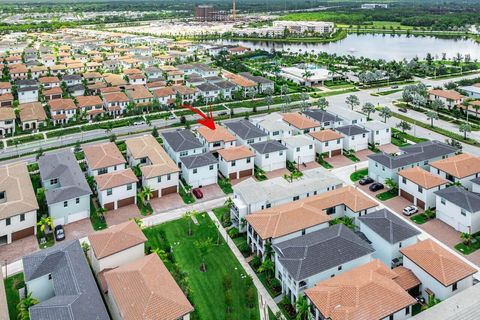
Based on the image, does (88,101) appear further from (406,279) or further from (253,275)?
(406,279)

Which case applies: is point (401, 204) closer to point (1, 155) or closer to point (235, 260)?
point (235, 260)

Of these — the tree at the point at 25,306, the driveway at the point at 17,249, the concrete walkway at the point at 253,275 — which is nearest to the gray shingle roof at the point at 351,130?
the concrete walkway at the point at 253,275

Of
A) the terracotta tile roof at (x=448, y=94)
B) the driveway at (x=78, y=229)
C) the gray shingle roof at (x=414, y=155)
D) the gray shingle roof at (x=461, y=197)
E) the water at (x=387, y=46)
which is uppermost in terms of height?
the water at (x=387, y=46)

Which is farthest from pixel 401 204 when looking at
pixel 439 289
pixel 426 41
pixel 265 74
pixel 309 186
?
pixel 426 41

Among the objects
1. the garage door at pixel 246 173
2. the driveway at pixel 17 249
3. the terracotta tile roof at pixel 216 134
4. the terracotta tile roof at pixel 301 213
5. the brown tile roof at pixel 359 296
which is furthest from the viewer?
the terracotta tile roof at pixel 216 134

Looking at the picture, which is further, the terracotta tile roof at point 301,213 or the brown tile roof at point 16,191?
the brown tile roof at point 16,191

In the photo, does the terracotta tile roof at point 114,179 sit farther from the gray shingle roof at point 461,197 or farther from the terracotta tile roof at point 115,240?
the gray shingle roof at point 461,197

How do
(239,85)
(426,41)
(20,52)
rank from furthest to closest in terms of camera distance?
(426,41), (20,52), (239,85)

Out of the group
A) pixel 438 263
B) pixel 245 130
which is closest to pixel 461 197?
pixel 438 263
